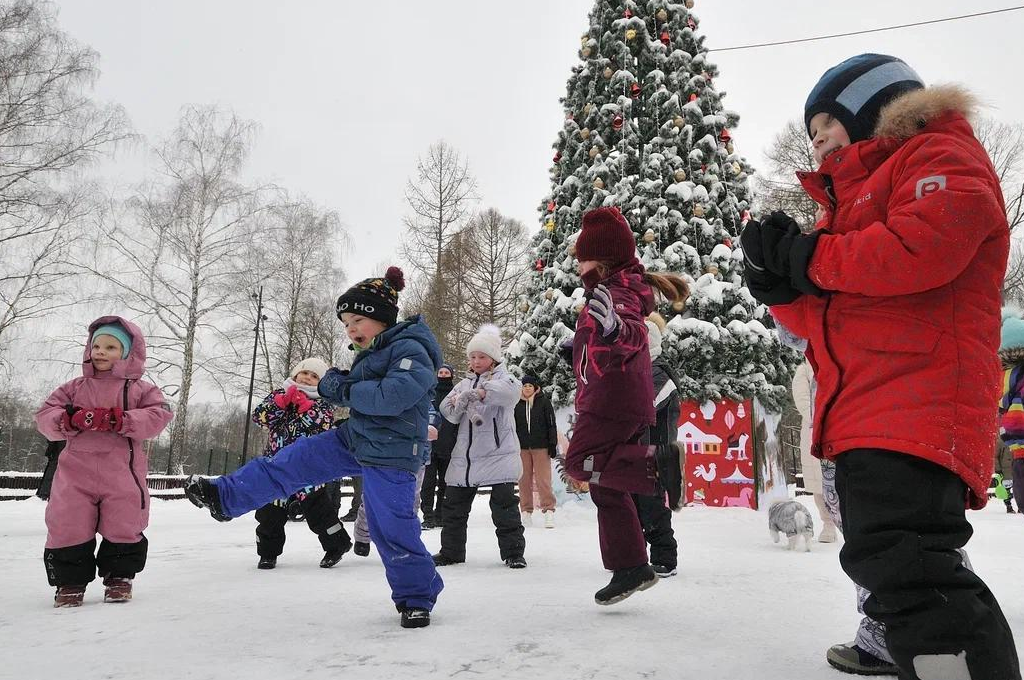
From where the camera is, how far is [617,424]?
356 centimetres

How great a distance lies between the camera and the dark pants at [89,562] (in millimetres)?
3818

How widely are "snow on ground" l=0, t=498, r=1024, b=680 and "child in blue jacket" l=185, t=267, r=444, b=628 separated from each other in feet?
0.87

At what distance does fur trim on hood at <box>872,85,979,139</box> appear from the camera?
1.92 metres

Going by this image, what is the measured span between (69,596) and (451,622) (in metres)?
2.07

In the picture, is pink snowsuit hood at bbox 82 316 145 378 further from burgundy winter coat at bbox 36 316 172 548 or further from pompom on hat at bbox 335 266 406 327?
pompom on hat at bbox 335 266 406 327

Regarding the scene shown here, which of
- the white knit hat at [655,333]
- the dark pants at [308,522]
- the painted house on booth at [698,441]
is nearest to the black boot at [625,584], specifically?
the white knit hat at [655,333]

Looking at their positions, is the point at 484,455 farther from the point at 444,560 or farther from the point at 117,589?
the point at 117,589

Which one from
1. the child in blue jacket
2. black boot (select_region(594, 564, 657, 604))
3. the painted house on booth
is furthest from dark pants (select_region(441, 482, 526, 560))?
the painted house on booth

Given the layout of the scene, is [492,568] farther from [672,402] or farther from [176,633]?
[176,633]

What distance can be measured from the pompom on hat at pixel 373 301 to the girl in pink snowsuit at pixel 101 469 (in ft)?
4.49

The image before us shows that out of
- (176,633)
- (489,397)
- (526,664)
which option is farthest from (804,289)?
(489,397)

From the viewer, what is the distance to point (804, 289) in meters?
1.99

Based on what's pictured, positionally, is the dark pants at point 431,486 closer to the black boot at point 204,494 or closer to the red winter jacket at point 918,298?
the black boot at point 204,494

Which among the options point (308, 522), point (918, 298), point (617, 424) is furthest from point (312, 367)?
point (918, 298)
